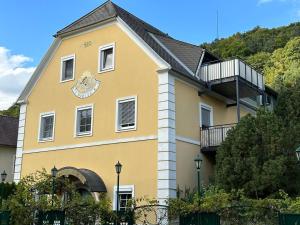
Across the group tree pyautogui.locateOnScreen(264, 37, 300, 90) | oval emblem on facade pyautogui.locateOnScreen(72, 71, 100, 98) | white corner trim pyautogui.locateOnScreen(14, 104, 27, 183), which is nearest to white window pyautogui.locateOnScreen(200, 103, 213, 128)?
oval emblem on facade pyautogui.locateOnScreen(72, 71, 100, 98)

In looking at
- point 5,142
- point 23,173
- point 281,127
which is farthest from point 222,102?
point 5,142

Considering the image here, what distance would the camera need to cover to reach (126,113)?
2106 centimetres

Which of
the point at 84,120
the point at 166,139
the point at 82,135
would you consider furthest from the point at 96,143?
the point at 166,139

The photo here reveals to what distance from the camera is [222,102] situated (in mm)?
24547

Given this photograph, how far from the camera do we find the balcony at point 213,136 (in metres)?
21.2

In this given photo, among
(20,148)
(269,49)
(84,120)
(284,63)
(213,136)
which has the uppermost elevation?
(269,49)

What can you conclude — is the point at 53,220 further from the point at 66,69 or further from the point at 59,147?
the point at 66,69

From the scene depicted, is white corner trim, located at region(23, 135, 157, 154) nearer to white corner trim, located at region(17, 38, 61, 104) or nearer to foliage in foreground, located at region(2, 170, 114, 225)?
white corner trim, located at region(17, 38, 61, 104)

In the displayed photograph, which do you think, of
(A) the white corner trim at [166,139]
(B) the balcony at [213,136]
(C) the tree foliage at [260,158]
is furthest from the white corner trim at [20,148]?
(C) the tree foliage at [260,158]

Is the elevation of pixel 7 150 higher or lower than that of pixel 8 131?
lower

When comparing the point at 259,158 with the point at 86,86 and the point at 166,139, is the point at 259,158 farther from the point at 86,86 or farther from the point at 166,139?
the point at 86,86

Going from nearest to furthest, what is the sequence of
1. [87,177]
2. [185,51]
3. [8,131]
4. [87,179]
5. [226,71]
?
[87,179] → [87,177] → [226,71] → [185,51] → [8,131]

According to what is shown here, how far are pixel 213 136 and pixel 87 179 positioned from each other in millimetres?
6182

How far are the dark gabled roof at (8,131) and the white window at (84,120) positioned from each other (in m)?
13.5
